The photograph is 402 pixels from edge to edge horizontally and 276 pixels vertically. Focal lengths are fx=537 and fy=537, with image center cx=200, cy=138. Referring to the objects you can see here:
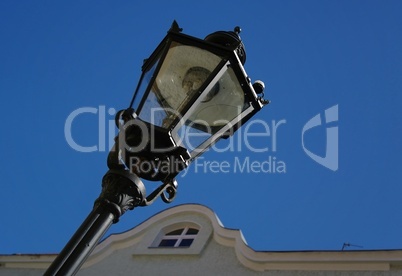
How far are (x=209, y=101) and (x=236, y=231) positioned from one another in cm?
484

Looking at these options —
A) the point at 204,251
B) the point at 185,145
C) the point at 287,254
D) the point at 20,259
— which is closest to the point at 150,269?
the point at 204,251

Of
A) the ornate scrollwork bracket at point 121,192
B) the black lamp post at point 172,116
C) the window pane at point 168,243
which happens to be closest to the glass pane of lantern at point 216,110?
the black lamp post at point 172,116

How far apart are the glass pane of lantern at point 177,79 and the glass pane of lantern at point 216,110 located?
10 cm

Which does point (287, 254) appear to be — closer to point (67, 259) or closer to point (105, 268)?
point (105, 268)

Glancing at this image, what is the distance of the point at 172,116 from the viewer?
10.5 ft

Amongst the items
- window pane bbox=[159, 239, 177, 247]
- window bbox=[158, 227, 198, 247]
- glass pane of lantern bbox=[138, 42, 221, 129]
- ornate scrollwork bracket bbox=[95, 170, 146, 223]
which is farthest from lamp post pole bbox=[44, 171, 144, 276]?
window pane bbox=[159, 239, 177, 247]

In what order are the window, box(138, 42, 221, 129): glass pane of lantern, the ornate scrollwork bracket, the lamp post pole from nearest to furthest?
the lamp post pole
the ornate scrollwork bracket
box(138, 42, 221, 129): glass pane of lantern
the window

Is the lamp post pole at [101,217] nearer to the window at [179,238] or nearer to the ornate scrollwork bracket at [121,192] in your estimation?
the ornate scrollwork bracket at [121,192]

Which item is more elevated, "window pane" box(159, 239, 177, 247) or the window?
the window

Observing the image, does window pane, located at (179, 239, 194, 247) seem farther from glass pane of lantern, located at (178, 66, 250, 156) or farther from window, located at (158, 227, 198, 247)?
glass pane of lantern, located at (178, 66, 250, 156)

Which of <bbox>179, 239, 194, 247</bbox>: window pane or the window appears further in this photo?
Result: the window

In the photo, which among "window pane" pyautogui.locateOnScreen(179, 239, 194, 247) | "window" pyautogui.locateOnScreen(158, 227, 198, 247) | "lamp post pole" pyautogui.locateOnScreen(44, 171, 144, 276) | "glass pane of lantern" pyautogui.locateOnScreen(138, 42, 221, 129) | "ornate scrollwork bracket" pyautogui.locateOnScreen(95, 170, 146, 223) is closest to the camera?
"lamp post pole" pyautogui.locateOnScreen(44, 171, 144, 276)

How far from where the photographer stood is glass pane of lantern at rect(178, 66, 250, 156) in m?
3.31

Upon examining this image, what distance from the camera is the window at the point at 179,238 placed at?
8319mm
